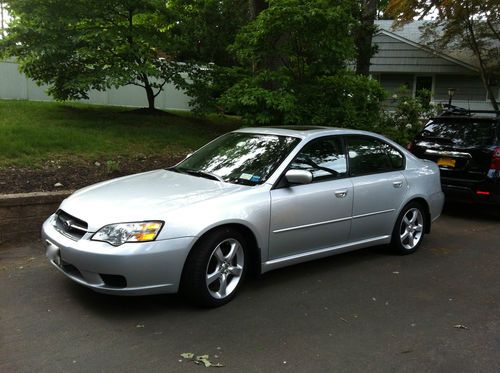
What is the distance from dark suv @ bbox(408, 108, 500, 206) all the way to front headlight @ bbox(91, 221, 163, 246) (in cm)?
544

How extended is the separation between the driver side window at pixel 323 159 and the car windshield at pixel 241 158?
0.15 m

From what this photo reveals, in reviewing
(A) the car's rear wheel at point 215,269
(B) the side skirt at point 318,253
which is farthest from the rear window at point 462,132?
(A) the car's rear wheel at point 215,269

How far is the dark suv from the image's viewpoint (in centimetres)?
748

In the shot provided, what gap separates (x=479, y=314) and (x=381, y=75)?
19.8m

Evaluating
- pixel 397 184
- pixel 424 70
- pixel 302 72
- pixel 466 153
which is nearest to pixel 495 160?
pixel 466 153

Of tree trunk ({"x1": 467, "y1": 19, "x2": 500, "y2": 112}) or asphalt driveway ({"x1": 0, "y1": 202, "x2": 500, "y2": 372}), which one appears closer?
asphalt driveway ({"x1": 0, "y1": 202, "x2": 500, "y2": 372})

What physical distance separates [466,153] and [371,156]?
2772 mm

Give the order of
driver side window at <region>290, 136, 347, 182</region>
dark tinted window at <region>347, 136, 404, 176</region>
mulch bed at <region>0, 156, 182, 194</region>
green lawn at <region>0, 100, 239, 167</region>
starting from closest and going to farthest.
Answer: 1. driver side window at <region>290, 136, 347, 182</region>
2. dark tinted window at <region>347, 136, 404, 176</region>
3. mulch bed at <region>0, 156, 182, 194</region>
4. green lawn at <region>0, 100, 239, 167</region>

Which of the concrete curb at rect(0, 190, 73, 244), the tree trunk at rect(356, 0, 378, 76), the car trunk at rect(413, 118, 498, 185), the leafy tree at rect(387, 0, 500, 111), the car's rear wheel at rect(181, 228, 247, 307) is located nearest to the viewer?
the car's rear wheel at rect(181, 228, 247, 307)

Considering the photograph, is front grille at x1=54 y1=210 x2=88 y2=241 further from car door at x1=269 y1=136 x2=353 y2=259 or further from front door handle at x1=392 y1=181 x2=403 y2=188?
front door handle at x1=392 y1=181 x2=403 y2=188

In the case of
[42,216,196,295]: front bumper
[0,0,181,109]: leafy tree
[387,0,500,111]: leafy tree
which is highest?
[387,0,500,111]: leafy tree

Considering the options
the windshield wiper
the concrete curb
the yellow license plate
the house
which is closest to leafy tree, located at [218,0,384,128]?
the yellow license plate

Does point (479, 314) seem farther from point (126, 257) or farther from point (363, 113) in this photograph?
point (363, 113)

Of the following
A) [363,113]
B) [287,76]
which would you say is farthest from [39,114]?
[363,113]
